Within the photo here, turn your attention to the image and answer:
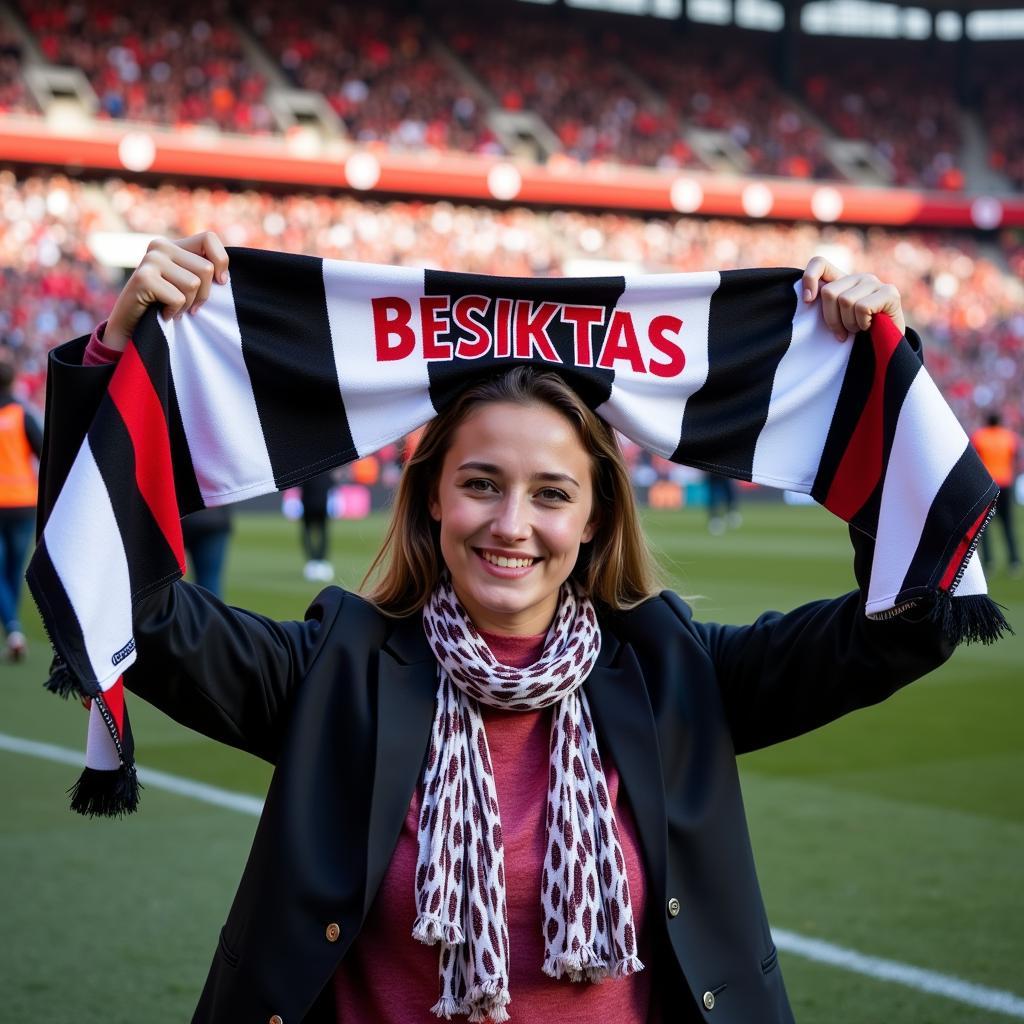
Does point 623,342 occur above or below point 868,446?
above

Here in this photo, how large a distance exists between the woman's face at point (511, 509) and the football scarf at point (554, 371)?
120 millimetres

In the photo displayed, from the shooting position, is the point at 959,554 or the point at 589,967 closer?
the point at 589,967

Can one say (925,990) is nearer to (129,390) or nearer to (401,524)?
(401,524)

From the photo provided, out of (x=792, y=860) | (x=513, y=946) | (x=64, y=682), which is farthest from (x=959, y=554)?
(x=792, y=860)

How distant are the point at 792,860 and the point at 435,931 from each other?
3.50 meters

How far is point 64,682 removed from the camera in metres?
2.12

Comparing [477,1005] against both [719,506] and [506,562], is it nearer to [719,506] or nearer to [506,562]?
[506,562]

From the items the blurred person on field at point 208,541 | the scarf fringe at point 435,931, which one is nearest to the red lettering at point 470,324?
the scarf fringe at point 435,931

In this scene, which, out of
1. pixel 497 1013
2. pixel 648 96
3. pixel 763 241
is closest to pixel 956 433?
pixel 497 1013

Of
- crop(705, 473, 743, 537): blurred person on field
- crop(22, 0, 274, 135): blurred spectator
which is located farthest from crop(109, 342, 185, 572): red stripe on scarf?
crop(22, 0, 274, 135): blurred spectator

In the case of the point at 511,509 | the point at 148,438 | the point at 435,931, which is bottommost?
the point at 435,931

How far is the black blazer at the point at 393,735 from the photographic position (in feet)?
7.10

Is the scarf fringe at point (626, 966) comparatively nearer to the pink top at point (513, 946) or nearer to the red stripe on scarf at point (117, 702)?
the pink top at point (513, 946)

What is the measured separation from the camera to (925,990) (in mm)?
4141
